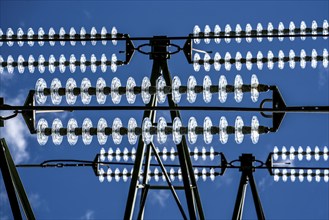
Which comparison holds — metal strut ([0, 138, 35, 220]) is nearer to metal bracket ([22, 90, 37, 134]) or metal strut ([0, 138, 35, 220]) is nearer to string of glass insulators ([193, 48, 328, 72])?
Answer: metal bracket ([22, 90, 37, 134])

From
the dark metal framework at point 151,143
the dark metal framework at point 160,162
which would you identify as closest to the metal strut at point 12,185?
the dark metal framework at point 151,143

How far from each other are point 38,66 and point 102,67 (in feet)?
4.87

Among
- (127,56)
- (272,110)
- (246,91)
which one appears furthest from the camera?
(127,56)

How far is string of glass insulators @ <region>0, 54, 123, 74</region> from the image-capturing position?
1316cm

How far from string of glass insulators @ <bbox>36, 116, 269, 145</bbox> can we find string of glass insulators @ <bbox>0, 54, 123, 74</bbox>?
3.09 m

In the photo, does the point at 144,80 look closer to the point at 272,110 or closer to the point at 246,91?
the point at 246,91

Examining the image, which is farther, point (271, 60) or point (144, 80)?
point (271, 60)

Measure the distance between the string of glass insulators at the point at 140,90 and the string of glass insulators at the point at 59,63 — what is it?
288 centimetres

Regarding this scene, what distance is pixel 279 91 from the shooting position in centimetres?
913

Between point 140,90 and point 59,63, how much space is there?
3.88 m

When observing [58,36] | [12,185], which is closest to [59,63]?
[58,36]

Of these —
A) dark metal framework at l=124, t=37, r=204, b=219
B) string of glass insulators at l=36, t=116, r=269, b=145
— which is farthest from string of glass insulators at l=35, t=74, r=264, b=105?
dark metal framework at l=124, t=37, r=204, b=219

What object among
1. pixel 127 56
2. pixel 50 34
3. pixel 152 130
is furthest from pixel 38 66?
pixel 152 130

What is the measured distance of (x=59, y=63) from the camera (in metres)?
13.2
